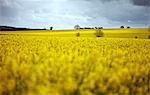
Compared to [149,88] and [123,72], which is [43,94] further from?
[149,88]

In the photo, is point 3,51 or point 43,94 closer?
point 43,94

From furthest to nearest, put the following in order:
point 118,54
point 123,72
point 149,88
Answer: point 118,54 < point 149,88 < point 123,72

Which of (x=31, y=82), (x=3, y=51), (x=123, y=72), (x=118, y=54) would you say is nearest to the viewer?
(x=31, y=82)

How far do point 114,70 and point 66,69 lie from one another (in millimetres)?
1775

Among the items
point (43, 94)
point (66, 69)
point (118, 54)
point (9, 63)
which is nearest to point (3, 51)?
point (118, 54)

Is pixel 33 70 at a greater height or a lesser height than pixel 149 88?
greater

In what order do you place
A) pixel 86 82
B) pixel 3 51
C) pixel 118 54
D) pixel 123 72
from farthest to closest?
pixel 3 51 → pixel 118 54 → pixel 123 72 → pixel 86 82

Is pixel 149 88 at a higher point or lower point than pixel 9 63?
lower

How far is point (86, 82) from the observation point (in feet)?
25.5

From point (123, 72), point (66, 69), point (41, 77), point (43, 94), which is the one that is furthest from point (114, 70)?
point (43, 94)

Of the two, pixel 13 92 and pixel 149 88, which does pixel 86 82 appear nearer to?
pixel 13 92

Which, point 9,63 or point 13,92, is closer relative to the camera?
point 13,92

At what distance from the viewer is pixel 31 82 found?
7.25 meters

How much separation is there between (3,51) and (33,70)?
7260 mm
